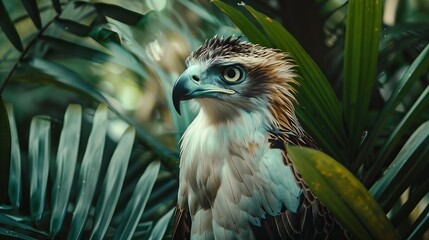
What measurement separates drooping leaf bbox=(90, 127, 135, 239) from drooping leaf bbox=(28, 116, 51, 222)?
115mm

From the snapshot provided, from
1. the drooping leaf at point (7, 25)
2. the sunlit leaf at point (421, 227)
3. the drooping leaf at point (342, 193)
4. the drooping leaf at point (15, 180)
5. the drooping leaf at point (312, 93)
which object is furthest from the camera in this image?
the drooping leaf at point (7, 25)

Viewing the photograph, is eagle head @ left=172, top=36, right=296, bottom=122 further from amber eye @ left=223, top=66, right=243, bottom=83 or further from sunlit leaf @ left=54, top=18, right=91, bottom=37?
sunlit leaf @ left=54, top=18, right=91, bottom=37

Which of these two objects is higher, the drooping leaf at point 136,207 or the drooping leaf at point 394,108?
the drooping leaf at point 394,108

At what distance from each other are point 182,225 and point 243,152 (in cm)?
17

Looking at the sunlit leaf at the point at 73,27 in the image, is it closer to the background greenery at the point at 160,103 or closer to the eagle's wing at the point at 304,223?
the background greenery at the point at 160,103

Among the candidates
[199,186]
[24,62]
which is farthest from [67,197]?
[24,62]

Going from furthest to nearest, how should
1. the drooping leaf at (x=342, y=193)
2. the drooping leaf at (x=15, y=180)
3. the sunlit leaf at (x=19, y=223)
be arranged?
the drooping leaf at (x=15, y=180), the sunlit leaf at (x=19, y=223), the drooping leaf at (x=342, y=193)

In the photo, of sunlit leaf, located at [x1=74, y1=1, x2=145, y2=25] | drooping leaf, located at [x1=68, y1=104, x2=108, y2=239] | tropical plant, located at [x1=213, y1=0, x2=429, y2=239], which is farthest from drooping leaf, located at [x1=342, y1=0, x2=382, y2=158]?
sunlit leaf, located at [x1=74, y1=1, x2=145, y2=25]

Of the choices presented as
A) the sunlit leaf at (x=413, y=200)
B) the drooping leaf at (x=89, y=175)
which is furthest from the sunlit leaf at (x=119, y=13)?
the sunlit leaf at (x=413, y=200)

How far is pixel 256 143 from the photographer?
45.6 inches

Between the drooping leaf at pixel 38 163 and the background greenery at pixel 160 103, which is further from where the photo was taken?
the drooping leaf at pixel 38 163

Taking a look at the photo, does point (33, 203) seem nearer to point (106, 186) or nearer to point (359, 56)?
point (106, 186)

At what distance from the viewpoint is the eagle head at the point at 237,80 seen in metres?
1.13

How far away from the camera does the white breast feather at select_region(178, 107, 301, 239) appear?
3.66 ft
